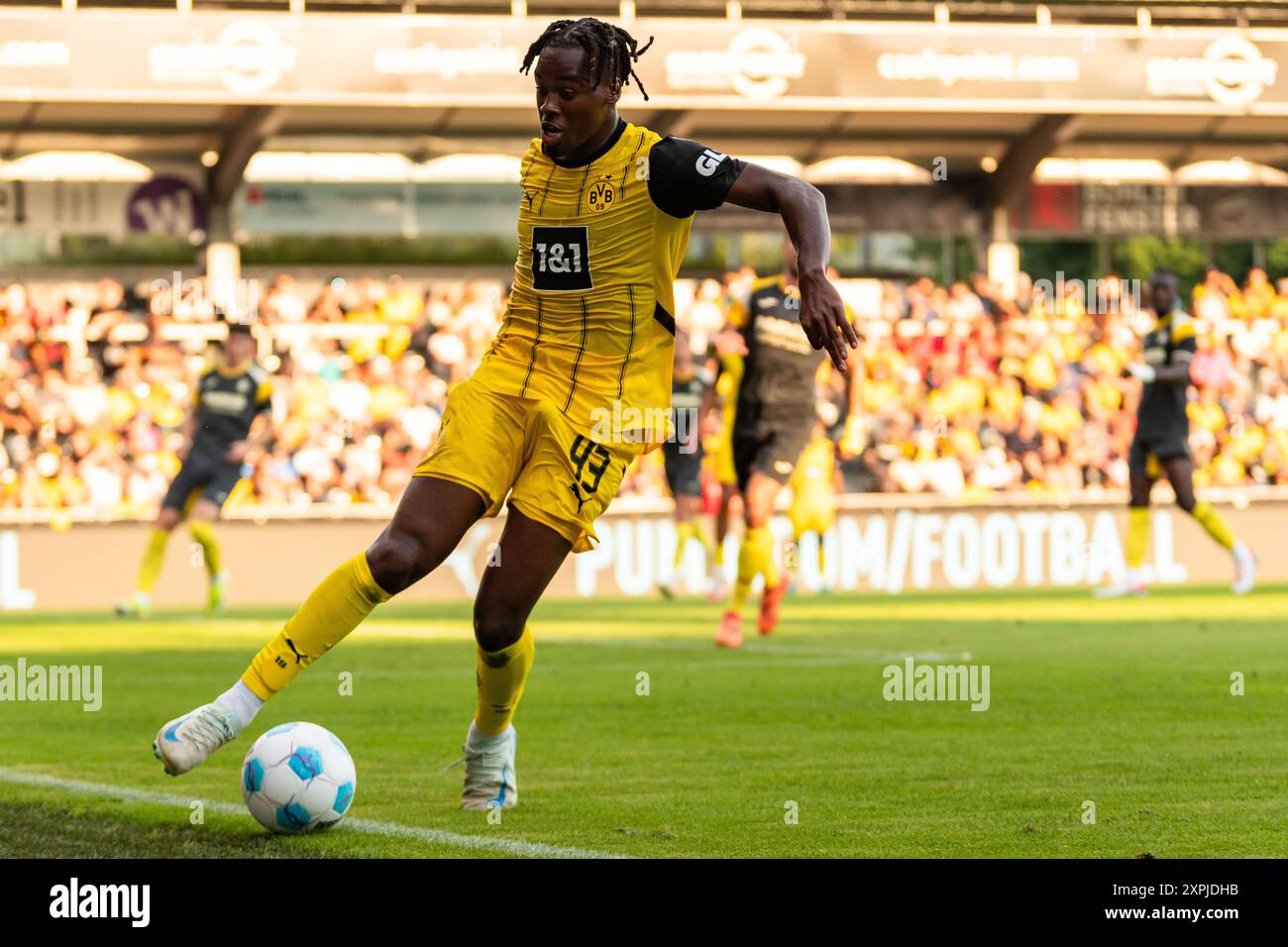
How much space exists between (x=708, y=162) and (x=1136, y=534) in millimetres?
13361

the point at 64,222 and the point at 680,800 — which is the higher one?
the point at 64,222

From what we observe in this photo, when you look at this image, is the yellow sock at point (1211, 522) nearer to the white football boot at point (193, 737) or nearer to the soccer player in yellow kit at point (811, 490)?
the soccer player in yellow kit at point (811, 490)

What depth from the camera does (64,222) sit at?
24.7m

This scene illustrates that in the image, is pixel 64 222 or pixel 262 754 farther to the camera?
pixel 64 222

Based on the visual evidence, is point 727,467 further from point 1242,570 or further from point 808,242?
point 808,242

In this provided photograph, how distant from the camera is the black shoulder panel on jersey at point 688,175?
582 centimetres

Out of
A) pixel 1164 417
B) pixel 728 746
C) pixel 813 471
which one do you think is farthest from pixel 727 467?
pixel 728 746

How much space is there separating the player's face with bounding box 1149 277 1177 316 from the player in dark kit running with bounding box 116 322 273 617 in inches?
298

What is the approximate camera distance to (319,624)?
5852mm

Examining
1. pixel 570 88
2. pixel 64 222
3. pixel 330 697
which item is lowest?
pixel 330 697

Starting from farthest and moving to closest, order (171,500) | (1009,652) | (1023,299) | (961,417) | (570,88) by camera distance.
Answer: (1023,299), (961,417), (171,500), (1009,652), (570,88)
